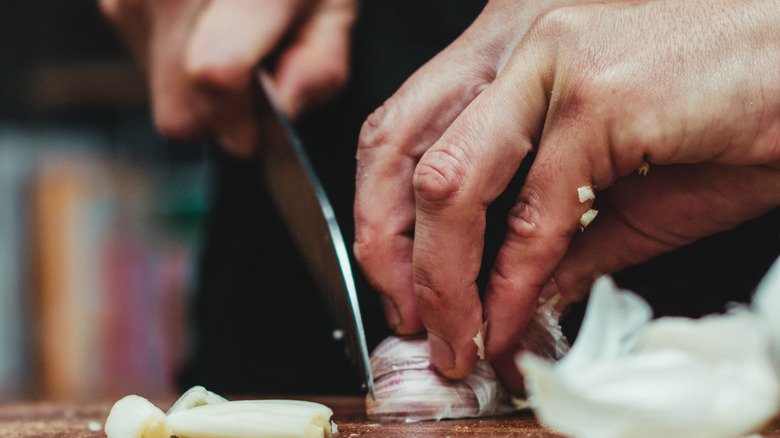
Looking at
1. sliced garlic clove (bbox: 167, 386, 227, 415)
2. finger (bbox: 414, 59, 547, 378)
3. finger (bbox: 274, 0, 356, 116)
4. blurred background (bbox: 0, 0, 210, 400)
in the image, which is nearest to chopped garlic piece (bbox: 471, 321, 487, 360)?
finger (bbox: 414, 59, 547, 378)

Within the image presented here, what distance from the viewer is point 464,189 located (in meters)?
0.58

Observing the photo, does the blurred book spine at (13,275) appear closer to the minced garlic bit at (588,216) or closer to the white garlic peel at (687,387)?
the minced garlic bit at (588,216)

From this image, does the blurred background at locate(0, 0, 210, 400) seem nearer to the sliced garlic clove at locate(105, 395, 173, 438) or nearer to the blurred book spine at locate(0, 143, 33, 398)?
the blurred book spine at locate(0, 143, 33, 398)

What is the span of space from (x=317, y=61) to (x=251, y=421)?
1.79 ft

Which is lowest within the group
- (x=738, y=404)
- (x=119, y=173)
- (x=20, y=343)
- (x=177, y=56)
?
(x=20, y=343)

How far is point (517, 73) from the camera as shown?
583 mm

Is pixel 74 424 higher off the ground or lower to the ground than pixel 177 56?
lower

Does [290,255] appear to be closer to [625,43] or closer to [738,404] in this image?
[625,43]

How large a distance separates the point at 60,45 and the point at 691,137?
1891mm

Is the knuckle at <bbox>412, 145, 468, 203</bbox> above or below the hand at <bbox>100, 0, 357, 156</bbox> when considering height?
below

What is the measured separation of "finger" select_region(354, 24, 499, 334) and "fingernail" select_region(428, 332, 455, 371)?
0.13 feet

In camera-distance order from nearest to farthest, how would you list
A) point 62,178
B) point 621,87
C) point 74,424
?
point 621,87 → point 74,424 → point 62,178

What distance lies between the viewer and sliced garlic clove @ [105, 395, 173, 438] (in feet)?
1.87

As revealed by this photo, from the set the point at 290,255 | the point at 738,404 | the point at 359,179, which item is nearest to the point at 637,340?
the point at 738,404
